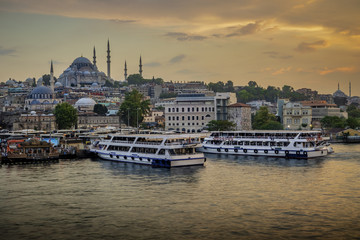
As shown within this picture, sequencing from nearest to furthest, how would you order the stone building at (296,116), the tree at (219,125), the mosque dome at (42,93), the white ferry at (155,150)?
the white ferry at (155,150) → the tree at (219,125) → the stone building at (296,116) → the mosque dome at (42,93)

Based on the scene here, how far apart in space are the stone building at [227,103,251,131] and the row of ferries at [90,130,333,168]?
37.5 meters

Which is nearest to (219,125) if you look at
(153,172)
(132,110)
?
(132,110)

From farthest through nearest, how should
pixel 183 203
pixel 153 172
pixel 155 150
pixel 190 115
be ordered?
pixel 190 115 → pixel 155 150 → pixel 153 172 → pixel 183 203

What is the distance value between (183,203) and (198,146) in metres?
16.4

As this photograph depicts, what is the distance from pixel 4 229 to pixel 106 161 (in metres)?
27.3

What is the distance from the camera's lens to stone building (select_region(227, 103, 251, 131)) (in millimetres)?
96562

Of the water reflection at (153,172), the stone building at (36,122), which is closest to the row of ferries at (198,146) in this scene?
the water reflection at (153,172)

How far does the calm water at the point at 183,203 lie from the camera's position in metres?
23.7

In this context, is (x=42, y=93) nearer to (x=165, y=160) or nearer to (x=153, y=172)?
(x=165, y=160)

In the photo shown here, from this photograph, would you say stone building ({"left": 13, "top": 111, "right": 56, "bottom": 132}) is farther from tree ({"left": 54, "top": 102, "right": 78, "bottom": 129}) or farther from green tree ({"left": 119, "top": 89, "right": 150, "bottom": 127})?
green tree ({"left": 119, "top": 89, "right": 150, "bottom": 127})

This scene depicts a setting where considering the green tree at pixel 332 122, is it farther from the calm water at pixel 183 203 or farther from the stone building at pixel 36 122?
the calm water at pixel 183 203

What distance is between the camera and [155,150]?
4562 cm

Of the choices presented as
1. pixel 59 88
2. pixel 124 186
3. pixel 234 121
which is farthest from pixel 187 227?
pixel 59 88

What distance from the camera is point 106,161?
5166 centimetres
